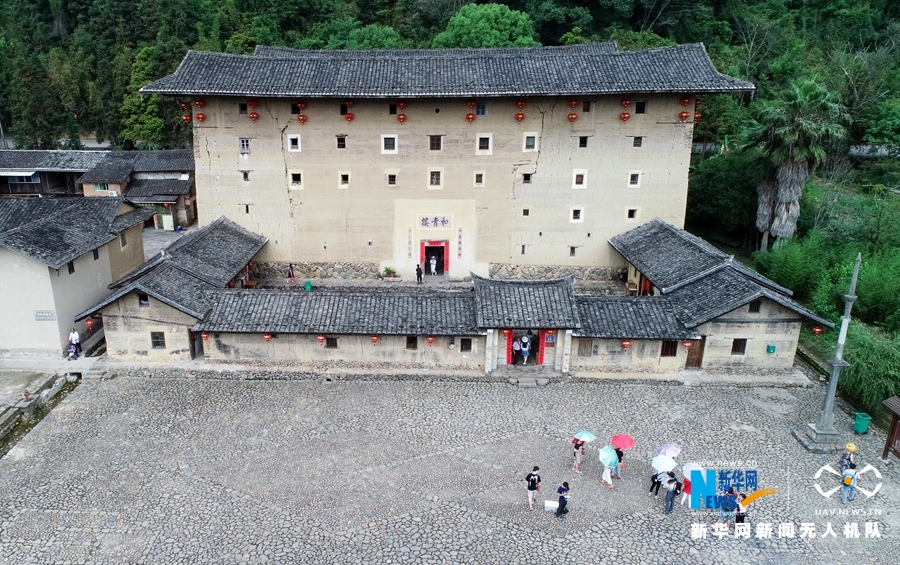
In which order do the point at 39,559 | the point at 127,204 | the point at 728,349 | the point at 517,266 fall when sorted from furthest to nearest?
the point at 517,266
the point at 127,204
the point at 728,349
the point at 39,559

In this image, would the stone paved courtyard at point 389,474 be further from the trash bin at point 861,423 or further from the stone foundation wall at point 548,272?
the stone foundation wall at point 548,272

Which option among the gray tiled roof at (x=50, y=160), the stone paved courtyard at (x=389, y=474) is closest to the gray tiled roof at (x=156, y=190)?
the gray tiled roof at (x=50, y=160)

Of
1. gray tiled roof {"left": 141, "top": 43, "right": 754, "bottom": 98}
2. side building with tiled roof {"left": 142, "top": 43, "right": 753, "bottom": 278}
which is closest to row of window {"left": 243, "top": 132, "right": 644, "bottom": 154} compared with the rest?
side building with tiled roof {"left": 142, "top": 43, "right": 753, "bottom": 278}

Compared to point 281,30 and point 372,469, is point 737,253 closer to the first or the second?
point 372,469

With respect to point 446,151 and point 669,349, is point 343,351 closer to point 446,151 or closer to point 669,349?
point 669,349

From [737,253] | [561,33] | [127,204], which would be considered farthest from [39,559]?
[561,33]

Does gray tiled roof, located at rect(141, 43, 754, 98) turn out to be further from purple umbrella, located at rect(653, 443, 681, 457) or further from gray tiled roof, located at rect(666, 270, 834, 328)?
purple umbrella, located at rect(653, 443, 681, 457)

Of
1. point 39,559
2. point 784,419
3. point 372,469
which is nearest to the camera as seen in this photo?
point 39,559
